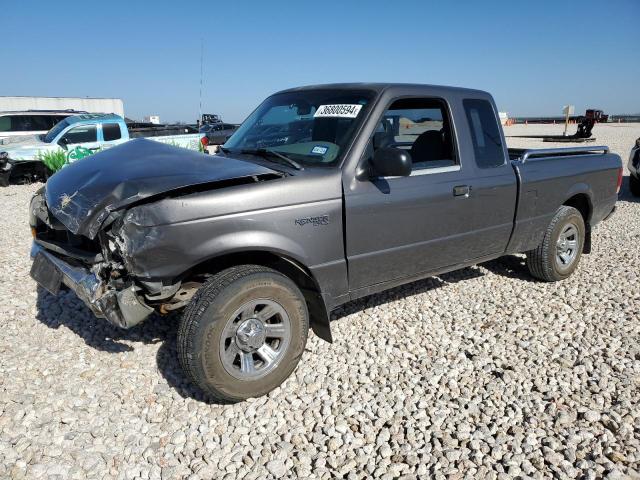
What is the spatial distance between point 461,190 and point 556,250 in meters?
1.88

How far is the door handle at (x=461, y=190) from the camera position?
3650mm

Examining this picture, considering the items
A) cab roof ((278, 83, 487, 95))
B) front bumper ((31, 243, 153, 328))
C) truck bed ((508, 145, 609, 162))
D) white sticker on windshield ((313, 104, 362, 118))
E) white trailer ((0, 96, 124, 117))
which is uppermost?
white trailer ((0, 96, 124, 117))

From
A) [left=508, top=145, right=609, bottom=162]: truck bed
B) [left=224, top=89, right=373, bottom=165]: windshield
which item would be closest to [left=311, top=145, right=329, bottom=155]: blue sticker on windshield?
[left=224, top=89, right=373, bottom=165]: windshield

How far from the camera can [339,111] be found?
11.2ft

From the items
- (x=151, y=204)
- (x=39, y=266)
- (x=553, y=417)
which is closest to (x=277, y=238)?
(x=151, y=204)

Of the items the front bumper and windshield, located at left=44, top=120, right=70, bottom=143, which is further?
windshield, located at left=44, top=120, right=70, bottom=143

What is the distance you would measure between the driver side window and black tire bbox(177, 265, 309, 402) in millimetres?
11283

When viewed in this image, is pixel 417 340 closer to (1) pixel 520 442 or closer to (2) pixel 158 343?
(1) pixel 520 442

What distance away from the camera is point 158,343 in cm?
360

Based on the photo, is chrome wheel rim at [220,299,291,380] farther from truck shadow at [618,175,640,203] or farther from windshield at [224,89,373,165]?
truck shadow at [618,175,640,203]

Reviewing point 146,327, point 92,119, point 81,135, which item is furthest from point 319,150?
point 92,119

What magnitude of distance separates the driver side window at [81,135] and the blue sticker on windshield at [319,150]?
10.9 metres

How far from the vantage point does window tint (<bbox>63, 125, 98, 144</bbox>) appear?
1202 centimetres

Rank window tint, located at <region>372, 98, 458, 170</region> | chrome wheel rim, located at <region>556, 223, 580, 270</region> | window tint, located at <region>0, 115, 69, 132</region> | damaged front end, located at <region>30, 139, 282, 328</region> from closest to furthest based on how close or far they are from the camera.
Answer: damaged front end, located at <region>30, 139, 282, 328</region> < window tint, located at <region>372, 98, 458, 170</region> < chrome wheel rim, located at <region>556, 223, 580, 270</region> < window tint, located at <region>0, 115, 69, 132</region>
